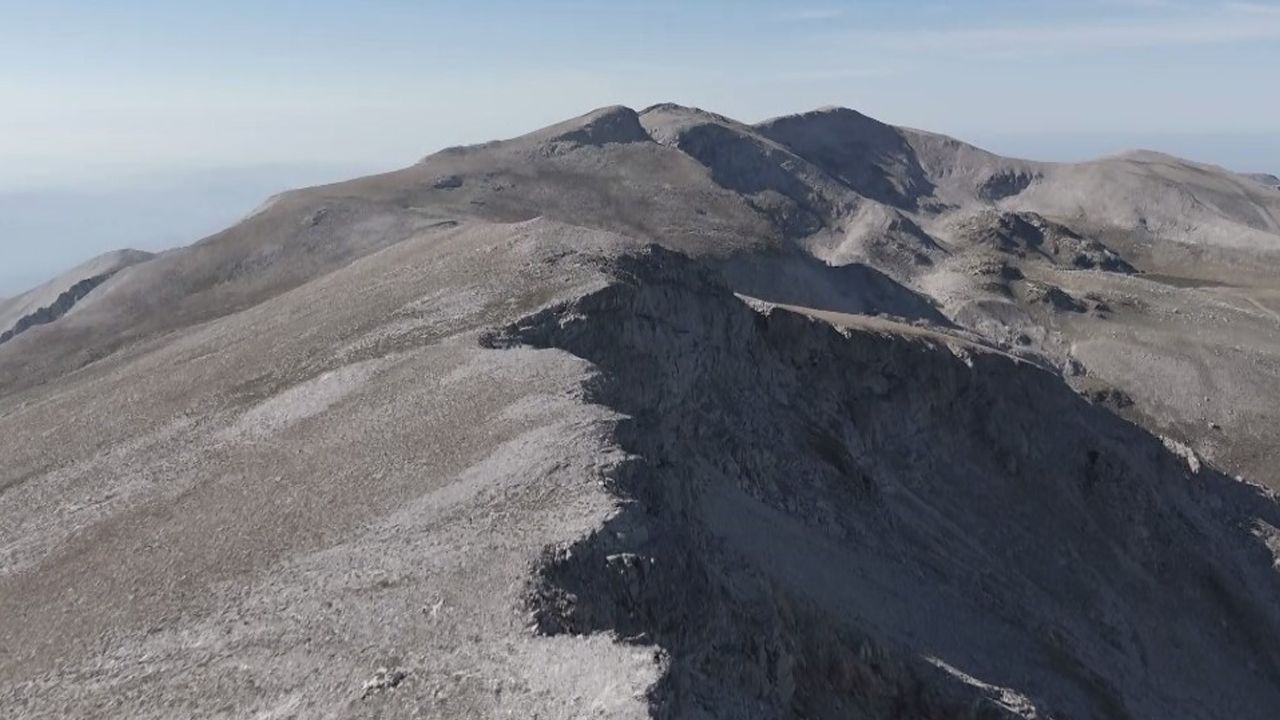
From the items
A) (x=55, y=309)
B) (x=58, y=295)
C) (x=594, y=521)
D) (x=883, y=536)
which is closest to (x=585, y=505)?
(x=594, y=521)

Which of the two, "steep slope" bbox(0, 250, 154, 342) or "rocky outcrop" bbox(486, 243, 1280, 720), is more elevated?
"steep slope" bbox(0, 250, 154, 342)

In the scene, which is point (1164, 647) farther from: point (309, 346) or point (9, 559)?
point (9, 559)

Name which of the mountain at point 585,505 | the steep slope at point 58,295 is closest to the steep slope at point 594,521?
the mountain at point 585,505

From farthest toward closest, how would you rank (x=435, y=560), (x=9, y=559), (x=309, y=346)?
1. (x=309, y=346)
2. (x=9, y=559)
3. (x=435, y=560)

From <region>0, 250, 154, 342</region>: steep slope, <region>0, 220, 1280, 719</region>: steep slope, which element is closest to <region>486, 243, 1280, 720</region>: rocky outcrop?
<region>0, 220, 1280, 719</region>: steep slope

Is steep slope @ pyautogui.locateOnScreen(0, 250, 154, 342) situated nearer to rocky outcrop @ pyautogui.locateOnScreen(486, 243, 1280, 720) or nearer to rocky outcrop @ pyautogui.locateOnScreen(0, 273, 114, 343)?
rocky outcrop @ pyautogui.locateOnScreen(0, 273, 114, 343)

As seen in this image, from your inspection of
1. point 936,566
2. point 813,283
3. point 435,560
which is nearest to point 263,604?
point 435,560

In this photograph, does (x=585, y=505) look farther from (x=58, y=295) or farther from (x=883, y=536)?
Answer: (x=58, y=295)

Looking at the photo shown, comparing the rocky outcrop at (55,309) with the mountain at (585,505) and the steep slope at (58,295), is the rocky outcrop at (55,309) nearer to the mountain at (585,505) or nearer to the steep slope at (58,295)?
the steep slope at (58,295)
